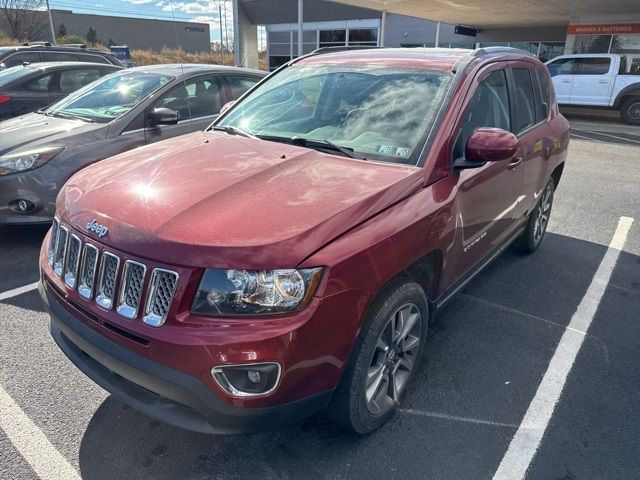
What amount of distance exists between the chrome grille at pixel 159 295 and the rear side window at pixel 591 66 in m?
17.8

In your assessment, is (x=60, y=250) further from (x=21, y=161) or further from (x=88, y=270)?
(x=21, y=161)

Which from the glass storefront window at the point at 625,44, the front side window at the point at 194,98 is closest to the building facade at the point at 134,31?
the glass storefront window at the point at 625,44

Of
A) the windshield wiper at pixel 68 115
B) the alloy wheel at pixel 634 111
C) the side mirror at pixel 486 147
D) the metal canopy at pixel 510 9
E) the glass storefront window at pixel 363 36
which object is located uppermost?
the metal canopy at pixel 510 9

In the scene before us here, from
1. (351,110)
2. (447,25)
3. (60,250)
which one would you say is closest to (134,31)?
(447,25)

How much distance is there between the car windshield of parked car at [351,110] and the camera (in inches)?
112

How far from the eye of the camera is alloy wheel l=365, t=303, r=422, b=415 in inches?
97.5

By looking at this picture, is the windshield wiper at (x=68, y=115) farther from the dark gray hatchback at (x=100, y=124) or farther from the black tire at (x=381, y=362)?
the black tire at (x=381, y=362)

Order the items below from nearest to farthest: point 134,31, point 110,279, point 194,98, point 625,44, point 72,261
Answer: point 110,279 < point 72,261 < point 194,98 < point 625,44 < point 134,31

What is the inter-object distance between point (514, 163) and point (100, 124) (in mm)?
4012

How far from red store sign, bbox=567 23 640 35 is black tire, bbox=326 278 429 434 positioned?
76.6 ft

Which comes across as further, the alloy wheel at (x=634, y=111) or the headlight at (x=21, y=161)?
the alloy wheel at (x=634, y=111)

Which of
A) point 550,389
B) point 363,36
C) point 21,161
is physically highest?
point 363,36

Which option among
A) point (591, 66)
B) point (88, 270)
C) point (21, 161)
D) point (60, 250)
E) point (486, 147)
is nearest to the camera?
point (88, 270)

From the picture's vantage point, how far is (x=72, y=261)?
2348 millimetres
